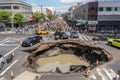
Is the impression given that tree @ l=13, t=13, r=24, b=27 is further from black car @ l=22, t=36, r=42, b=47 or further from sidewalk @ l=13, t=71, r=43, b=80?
sidewalk @ l=13, t=71, r=43, b=80

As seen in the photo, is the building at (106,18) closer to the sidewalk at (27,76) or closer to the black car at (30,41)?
the black car at (30,41)

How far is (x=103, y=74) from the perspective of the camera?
24.4 metres

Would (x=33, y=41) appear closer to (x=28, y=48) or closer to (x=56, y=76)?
(x=28, y=48)

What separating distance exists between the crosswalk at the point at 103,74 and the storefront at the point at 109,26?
136 ft

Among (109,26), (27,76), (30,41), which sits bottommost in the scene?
(27,76)

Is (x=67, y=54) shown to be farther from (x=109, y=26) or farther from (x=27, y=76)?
(x=109, y=26)

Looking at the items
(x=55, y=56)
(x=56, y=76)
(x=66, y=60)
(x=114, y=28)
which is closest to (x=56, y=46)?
(x=55, y=56)

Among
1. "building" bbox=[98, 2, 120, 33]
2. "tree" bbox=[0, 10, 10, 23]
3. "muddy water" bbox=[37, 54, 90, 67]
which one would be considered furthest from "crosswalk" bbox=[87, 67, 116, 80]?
"tree" bbox=[0, 10, 10, 23]

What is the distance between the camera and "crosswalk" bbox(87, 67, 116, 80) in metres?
23.2

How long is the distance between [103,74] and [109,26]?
44627mm

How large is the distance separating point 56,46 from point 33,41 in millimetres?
5061

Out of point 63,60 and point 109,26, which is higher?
point 109,26

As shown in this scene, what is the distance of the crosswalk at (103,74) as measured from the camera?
76.0ft

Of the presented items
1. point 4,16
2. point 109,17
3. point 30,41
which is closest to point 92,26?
point 109,17
